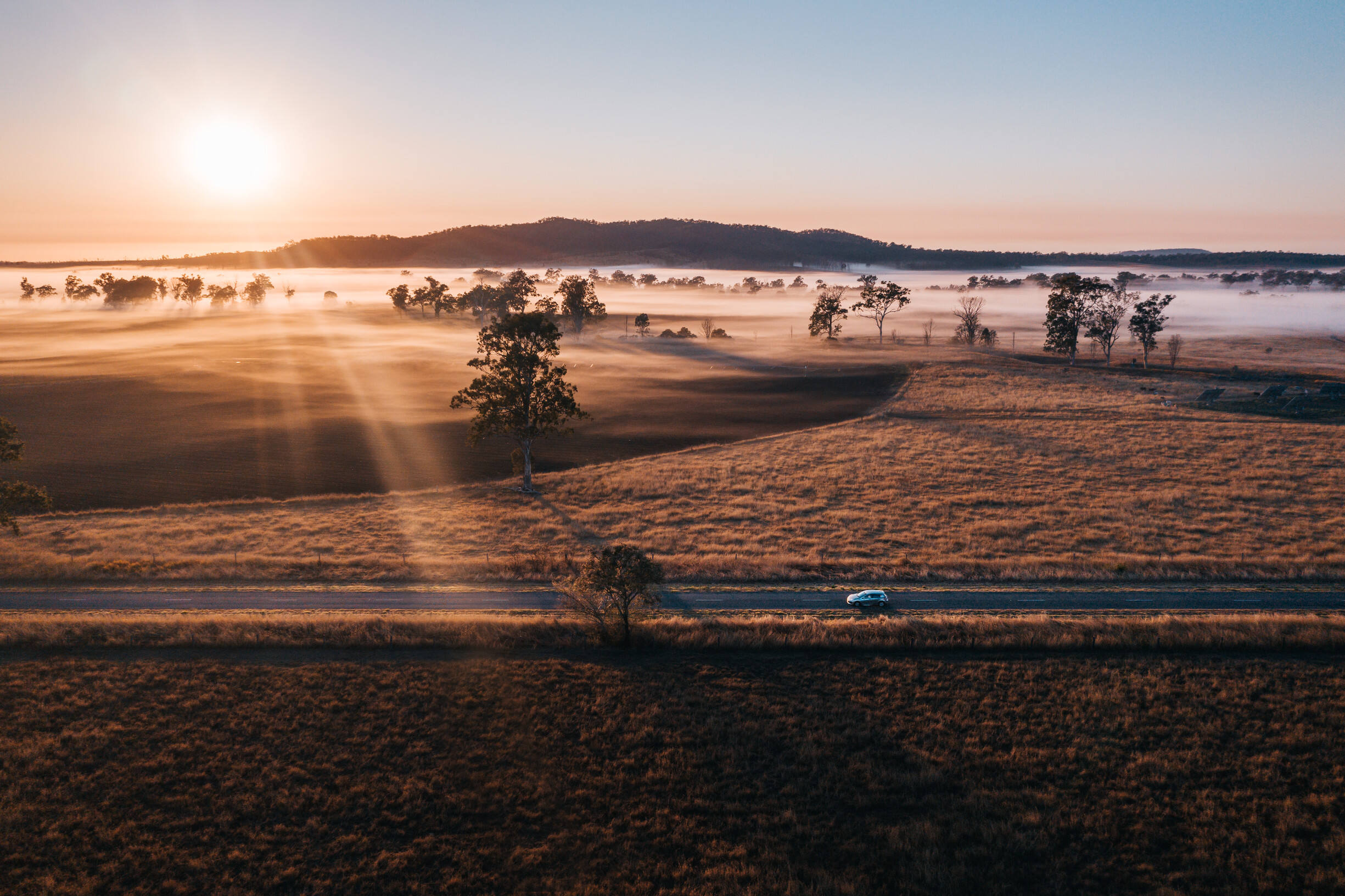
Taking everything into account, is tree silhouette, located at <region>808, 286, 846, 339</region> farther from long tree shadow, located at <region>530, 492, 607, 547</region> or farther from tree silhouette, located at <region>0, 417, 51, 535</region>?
tree silhouette, located at <region>0, 417, 51, 535</region>

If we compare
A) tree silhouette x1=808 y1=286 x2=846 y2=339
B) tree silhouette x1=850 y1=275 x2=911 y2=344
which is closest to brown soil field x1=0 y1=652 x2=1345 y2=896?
tree silhouette x1=808 y1=286 x2=846 y2=339

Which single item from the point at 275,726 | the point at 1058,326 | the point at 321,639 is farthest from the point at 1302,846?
the point at 1058,326

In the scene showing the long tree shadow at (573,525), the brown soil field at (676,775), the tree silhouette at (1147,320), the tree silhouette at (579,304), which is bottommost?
the brown soil field at (676,775)

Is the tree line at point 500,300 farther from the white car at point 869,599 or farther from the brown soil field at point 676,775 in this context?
the brown soil field at point 676,775

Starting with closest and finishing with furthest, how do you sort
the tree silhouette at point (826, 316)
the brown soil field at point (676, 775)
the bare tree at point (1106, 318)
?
the brown soil field at point (676, 775) → the bare tree at point (1106, 318) → the tree silhouette at point (826, 316)

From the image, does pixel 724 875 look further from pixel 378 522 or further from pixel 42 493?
pixel 42 493

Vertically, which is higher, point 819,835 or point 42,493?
point 42,493

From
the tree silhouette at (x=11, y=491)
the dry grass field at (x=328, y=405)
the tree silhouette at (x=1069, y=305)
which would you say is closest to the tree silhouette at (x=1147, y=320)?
the tree silhouette at (x=1069, y=305)
